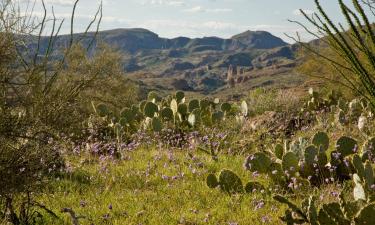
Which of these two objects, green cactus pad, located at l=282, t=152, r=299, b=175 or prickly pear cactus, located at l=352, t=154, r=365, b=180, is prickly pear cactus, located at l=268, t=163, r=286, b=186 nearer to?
green cactus pad, located at l=282, t=152, r=299, b=175

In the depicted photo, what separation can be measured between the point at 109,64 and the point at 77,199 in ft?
64.8

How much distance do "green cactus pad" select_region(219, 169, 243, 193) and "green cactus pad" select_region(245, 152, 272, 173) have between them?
38 cm

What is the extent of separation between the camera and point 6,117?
4.77m

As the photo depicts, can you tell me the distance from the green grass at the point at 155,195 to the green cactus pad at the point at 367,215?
3.85 feet

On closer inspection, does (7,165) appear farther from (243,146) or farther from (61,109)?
(243,146)

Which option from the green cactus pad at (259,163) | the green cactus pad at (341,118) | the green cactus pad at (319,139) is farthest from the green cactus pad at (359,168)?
the green cactus pad at (341,118)

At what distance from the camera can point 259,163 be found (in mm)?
6461

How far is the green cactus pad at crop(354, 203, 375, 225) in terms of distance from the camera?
13.0ft

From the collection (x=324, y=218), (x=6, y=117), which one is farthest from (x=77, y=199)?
(x=324, y=218)

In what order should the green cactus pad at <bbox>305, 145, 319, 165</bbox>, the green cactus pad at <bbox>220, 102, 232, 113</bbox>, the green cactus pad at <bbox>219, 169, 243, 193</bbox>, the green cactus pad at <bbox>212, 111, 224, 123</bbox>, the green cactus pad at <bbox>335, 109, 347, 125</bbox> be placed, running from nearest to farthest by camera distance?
the green cactus pad at <bbox>219, 169, 243, 193</bbox>, the green cactus pad at <bbox>305, 145, 319, 165</bbox>, the green cactus pad at <bbox>335, 109, 347, 125</bbox>, the green cactus pad at <bbox>212, 111, 224, 123</bbox>, the green cactus pad at <bbox>220, 102, 232, 113</bbox>

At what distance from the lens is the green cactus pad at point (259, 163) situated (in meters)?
6.44

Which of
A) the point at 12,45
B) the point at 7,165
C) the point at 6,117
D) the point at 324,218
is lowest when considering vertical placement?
the point at 324,218

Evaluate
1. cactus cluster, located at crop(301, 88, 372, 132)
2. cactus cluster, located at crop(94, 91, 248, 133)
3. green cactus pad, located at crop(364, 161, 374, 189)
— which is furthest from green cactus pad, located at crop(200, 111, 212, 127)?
green cactus pad, located at crop(364, 161, 374, 189)

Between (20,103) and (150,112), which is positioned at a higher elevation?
(20,103)
